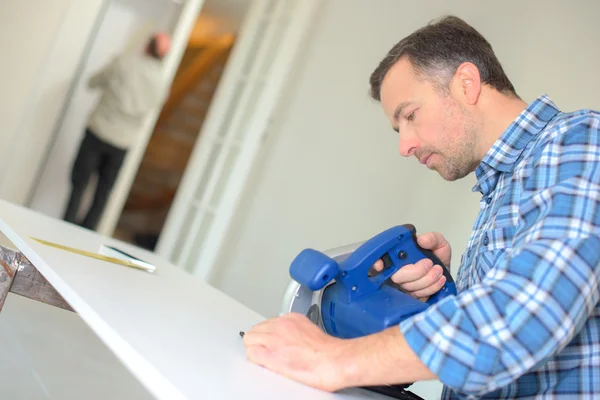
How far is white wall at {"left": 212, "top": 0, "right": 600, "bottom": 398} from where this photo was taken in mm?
3594

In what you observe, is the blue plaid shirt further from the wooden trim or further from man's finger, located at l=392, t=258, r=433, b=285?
the wooden trim

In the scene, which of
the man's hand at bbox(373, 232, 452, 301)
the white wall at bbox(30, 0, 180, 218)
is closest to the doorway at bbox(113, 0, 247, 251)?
the white wall at bbox(30, 0, 180, 218)

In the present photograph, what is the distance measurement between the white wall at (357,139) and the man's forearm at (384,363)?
269cm

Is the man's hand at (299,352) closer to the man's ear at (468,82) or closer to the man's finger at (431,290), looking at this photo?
the man's finger at (431,290)

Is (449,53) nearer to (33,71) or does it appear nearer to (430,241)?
(430,241)

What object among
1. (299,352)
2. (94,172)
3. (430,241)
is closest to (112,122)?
(94,172)

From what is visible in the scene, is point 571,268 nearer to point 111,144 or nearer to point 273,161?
point 273,161

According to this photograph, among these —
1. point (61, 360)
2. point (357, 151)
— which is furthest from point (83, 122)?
point (61, 360)

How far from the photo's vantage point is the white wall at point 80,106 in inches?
180

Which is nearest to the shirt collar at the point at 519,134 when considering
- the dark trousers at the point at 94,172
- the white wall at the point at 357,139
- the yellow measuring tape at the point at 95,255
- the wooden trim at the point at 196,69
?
the yellow measuring tape at the point at 95,255

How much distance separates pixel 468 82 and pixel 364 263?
59 cm

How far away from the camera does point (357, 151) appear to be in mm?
4043

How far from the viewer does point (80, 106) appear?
181 inches

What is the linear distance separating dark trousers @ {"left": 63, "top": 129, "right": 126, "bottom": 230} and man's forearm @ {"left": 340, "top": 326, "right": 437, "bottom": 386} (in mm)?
4029
